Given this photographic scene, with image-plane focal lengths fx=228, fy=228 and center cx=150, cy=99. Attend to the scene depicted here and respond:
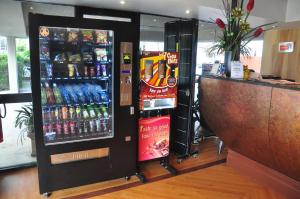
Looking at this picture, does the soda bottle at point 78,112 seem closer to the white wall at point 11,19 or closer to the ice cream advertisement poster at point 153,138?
the ice cream advertisement poster at point 153,138

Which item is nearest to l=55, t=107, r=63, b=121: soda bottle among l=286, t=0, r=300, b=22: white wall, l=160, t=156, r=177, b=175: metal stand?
l=160, t=156, r=177, b=175: metal stand

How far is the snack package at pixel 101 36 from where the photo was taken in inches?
96.2

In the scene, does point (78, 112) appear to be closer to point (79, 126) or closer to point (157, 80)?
point (79, 126)

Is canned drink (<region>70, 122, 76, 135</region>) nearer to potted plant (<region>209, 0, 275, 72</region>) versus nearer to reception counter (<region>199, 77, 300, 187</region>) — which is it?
reception counter (<region>199, 77, 300, 187</region>)

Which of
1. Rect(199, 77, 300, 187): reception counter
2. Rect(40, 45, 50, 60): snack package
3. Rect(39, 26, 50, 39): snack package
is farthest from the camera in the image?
Rect(40, 45, 50, 60): snack package

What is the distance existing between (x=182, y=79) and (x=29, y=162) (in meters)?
2.36

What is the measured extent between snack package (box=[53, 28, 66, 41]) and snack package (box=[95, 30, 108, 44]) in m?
0.33

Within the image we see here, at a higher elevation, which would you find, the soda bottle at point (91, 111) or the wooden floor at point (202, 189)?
the soda bottle at point (91, 111)

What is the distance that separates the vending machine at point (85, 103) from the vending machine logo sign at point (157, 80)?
17 centimetres

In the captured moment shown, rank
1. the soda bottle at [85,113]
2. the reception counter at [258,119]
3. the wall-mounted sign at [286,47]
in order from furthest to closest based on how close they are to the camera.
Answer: the wall-mounted sign at [286,47]
the soda bottle at [85,113]
the reception counter at [258,119]

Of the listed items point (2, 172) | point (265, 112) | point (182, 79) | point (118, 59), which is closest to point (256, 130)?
point (265, 112)

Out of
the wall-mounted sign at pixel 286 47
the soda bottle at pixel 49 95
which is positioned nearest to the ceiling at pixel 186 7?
the wall-mounted sign at pixel 286 47

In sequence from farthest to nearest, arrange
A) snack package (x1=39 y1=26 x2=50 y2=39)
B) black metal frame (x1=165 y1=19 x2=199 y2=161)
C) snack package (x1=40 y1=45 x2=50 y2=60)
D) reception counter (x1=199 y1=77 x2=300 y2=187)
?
1. black metal frame (x1=165 y1=19 x2=199 y2=161)
2. snack package (x1=40 y1=45 x2=50 y2=60)
3. snack package (x1=39 y1=26 x2=50 y2=39)
4. reception counter (x1=199 y1=77 x2=300 y2=187)

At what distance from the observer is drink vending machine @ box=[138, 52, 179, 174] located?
2699 millimetres
